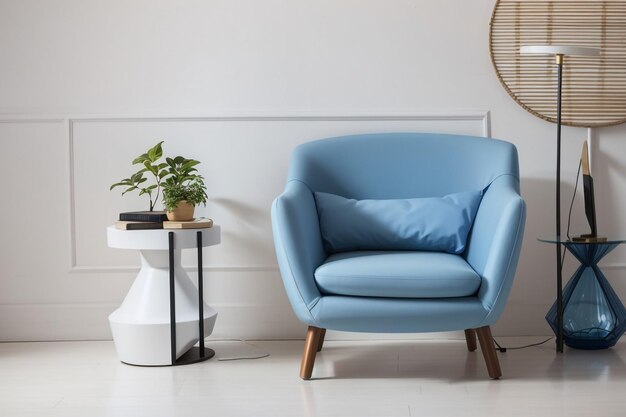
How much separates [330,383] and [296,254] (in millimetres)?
460

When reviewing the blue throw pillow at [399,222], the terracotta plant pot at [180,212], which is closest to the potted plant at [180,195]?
the terracotta plant pot at [180,212]

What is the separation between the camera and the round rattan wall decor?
3.44m

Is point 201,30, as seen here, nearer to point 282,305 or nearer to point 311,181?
point 311,181

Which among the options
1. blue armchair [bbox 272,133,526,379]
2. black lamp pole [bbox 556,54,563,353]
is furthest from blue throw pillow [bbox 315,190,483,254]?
black lamp pole [bbox 556,54,563,353]

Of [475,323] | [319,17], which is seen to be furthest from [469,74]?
[475,323]

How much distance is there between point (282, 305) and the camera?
11.6ft

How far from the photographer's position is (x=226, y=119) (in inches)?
138

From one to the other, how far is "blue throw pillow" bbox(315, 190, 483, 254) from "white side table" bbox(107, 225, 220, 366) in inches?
19.1

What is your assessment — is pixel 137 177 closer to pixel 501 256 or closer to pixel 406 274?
pixel 406 274

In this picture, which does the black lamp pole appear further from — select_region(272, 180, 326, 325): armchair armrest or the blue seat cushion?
select_region(272, 180, 326, 325): armchair armrest

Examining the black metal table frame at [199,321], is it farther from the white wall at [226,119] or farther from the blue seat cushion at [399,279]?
the blue seat cushion at [399,279]

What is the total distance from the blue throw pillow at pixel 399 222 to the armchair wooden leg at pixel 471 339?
381 millimetres

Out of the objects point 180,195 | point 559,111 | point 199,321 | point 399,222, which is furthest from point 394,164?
point 199,321

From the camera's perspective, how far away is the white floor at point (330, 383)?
8.14 feet
